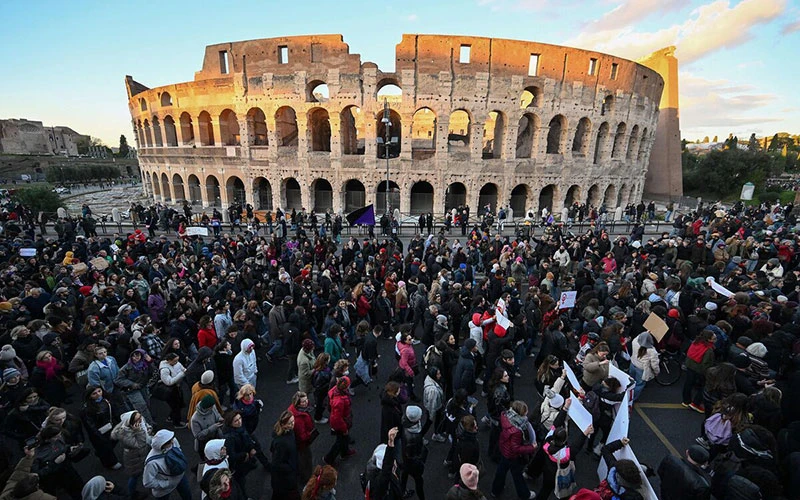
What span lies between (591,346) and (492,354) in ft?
5.99

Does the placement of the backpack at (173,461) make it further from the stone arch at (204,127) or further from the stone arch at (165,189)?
the stone arch at (165,189)

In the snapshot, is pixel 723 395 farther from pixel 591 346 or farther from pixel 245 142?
pixel 245 142

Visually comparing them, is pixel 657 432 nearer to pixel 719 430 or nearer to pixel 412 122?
pixel 719 430

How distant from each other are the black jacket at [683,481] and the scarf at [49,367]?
9109mm

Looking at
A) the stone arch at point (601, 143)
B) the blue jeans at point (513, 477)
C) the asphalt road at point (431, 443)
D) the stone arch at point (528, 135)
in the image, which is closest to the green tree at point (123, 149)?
the stone arch at point (528, 135)

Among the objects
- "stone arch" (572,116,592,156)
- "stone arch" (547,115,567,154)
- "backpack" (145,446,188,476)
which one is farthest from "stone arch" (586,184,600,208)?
"backpack" (145,446,188,476)

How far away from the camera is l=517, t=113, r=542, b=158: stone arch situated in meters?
28.8

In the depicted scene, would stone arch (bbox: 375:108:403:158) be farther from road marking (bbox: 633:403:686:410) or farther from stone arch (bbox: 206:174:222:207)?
road marking (bbox: 633:403:686:410)

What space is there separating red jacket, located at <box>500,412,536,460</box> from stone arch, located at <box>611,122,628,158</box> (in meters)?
34.1

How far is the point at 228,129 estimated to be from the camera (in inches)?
1304

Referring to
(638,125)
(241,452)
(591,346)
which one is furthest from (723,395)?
(638,125)

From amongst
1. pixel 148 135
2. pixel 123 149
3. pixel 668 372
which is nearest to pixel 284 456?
pixel 668 372

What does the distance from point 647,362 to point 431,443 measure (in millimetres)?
4348

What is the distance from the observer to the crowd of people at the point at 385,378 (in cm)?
442
